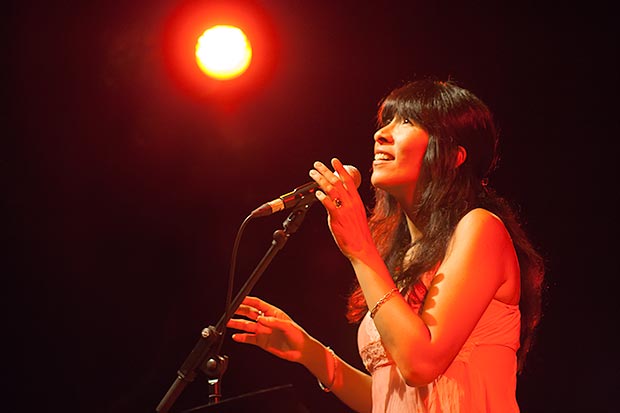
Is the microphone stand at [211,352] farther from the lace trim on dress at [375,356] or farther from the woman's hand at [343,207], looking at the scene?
the lace trim on dress at [375,356]

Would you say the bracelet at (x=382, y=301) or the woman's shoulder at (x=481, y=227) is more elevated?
the woman's shoulder at (x=481, y=227)

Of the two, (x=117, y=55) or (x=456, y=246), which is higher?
(x=117, y=55)

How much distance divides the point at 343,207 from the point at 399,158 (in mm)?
360

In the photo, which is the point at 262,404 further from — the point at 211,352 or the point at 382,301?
the point at 382,301

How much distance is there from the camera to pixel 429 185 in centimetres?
203

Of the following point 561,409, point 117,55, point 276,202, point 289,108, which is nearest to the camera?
point 276,202

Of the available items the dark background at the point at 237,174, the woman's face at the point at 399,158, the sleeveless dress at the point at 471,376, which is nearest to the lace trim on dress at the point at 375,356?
the sleeveless dress at the point at 471,376

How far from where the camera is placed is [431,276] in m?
1.89

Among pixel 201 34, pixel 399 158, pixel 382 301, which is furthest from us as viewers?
pixel 201 34

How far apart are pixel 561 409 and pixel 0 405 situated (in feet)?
7.55

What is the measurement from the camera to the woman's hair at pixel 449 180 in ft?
6.44

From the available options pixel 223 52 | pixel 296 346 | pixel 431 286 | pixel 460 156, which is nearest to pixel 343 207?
pixel 431 286

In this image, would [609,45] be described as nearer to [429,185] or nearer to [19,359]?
[429,185]

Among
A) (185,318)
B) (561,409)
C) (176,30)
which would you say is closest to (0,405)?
(185,318)
